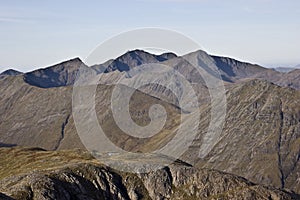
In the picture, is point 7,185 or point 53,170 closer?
point 7,185

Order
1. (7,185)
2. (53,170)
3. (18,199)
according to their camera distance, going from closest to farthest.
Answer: (18,199) < (7,185) < (53,170)

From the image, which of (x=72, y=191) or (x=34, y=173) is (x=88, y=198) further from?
(x=34, y=173)

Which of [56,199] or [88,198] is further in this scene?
[88,198]

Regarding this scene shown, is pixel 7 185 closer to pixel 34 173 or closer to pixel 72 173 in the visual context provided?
pixel 34 173

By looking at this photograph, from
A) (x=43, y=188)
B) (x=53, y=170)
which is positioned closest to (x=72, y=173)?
(x=53, y=170)

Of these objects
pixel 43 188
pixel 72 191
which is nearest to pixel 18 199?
pixel 43 188

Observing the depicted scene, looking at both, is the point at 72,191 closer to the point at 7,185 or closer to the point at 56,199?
the point at 56,199

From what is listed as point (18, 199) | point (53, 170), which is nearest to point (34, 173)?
point (53, 170)

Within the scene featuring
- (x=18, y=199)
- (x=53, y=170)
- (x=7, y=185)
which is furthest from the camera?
(x=53, y=170)
